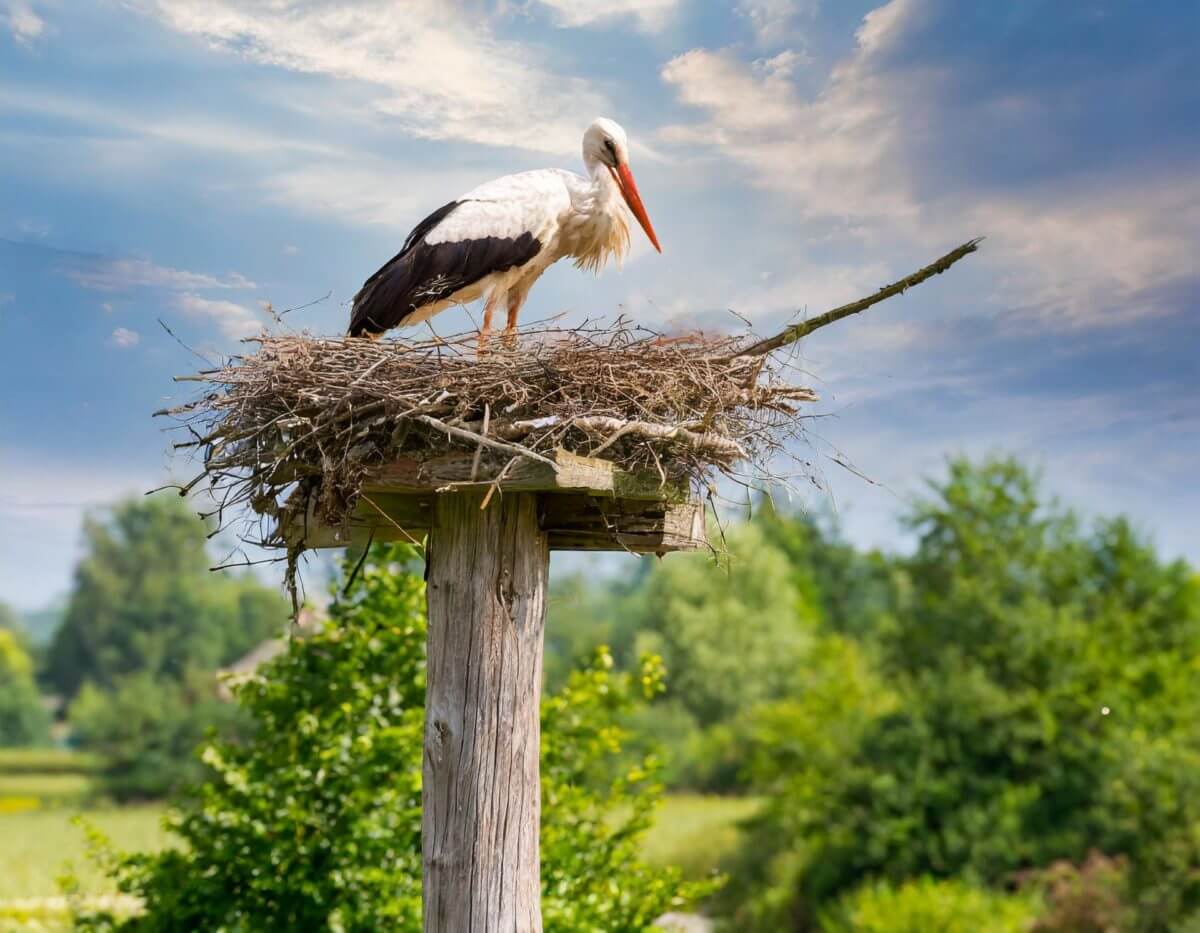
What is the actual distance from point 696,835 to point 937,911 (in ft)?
26.6

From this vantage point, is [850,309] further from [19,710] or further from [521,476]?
[19,710]

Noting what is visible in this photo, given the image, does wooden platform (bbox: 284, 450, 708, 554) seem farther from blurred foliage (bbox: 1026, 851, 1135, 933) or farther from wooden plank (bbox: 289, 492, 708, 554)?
blurred foliage (bbox: 1026, 851, 1135, 933)

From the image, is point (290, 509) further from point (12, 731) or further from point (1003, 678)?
point (12, 731)

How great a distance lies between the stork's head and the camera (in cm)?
441

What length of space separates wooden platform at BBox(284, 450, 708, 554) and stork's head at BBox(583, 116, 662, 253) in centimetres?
127

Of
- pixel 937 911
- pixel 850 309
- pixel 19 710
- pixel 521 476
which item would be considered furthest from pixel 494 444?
pixel 19 710

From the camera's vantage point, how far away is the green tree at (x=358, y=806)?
535 centimetres

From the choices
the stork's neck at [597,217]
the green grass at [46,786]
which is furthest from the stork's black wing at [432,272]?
the green grass at [46,786]

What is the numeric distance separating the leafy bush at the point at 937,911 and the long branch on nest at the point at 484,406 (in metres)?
9.80

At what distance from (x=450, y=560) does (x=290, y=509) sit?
1.83 ft

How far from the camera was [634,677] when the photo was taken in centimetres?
595

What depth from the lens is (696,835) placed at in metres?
19.9

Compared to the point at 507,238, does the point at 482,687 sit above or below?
below

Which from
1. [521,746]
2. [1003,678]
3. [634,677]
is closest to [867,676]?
[1003,678]
